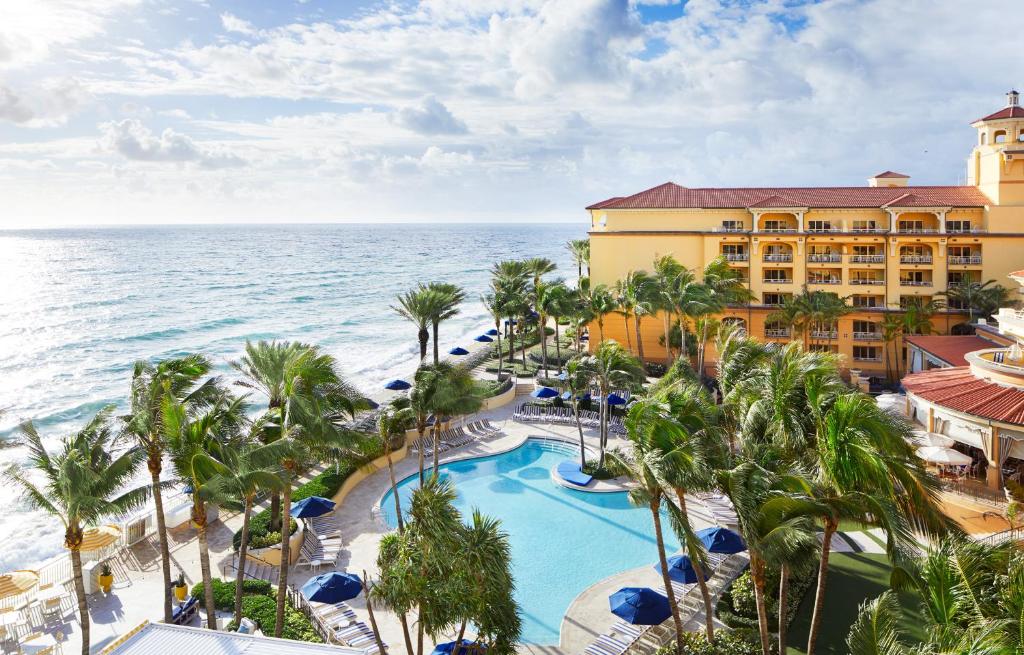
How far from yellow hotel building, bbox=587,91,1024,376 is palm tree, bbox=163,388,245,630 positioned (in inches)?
1507

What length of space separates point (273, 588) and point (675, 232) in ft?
129

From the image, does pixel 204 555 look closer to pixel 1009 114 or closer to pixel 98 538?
pixel 98 538

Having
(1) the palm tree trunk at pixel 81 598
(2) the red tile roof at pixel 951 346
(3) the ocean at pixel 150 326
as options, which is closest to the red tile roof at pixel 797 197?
(2) the red tile roof at pixel 951 346

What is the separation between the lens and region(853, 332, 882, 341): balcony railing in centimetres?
4856

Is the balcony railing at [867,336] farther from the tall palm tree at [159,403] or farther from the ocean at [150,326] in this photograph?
the tall palm tree at [159,403]

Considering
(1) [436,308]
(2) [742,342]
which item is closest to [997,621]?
(2) [742,342]

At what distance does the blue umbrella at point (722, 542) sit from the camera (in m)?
22.9

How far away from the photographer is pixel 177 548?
87.2ft

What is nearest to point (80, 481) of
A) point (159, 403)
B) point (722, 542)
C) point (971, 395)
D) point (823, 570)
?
point (159, 403)

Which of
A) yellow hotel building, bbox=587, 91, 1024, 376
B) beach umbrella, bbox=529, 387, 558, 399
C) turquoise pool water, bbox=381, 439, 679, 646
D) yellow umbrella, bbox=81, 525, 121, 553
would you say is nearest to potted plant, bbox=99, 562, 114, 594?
yellow umbrella, bbox=81, 525, 121, 553

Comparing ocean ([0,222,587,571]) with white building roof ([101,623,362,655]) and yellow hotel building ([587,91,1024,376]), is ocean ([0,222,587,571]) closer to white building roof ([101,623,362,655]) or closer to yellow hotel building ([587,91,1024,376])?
white building roof ([101,623,362,655])

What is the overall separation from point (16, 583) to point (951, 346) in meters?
43.5

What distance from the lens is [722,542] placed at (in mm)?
23109

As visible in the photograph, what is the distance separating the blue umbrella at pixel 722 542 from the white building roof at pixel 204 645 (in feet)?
43.1
